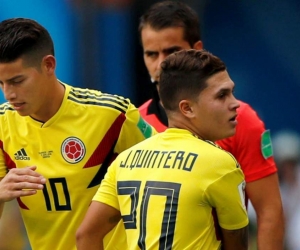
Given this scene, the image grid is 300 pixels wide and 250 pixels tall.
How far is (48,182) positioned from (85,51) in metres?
3.65

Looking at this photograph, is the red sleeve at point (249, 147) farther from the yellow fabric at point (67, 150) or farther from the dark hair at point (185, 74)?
the dark hair at point (185, 74)

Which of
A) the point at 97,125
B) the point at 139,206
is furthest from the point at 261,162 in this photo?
the point at 139,206

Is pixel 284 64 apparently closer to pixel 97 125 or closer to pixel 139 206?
pixel 97 125

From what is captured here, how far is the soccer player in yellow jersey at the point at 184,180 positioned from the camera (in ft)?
11.4

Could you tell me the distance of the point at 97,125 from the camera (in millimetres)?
4328

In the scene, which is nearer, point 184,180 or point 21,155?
point 184,180

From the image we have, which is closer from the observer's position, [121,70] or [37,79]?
[37,79]

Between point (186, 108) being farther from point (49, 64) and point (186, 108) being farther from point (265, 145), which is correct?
point (265, 145)

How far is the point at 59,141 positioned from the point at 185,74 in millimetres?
901

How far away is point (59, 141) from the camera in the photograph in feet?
14.2

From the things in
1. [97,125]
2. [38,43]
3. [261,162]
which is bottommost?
[261,162]

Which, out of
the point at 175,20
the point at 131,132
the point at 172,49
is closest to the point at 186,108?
the point at 131,132

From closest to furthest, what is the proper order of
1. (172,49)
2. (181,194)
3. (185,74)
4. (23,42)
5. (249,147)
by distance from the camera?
(181,194) → (185,74) → (23,42) → (249,147) → (172,49)

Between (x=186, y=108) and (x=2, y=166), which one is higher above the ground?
(x=186, y=108)
